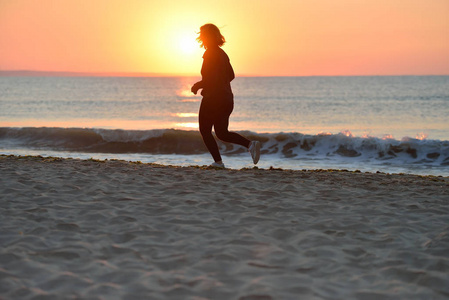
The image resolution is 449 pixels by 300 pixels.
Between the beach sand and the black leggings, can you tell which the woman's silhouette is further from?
the beach sand

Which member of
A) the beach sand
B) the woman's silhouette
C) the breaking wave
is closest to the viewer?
the beach sand

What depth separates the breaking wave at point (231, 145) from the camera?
1362 centimetres

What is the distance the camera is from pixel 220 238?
3988 mm

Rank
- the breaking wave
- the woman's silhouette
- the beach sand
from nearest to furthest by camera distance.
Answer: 1. the beach sand
2. the woman's silhouette
3. the breaking wave

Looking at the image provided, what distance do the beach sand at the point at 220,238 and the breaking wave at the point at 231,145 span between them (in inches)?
287

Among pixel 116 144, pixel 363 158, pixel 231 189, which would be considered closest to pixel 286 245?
pixel 231 189

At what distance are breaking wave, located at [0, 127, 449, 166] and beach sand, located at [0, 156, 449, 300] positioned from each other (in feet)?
23.9

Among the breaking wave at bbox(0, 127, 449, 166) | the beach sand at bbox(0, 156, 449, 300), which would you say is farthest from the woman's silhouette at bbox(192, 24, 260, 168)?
the breaking wave at bbox(0, 127, 449, 166)

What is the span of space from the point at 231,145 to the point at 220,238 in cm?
1059

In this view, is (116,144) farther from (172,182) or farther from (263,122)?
(263,122)

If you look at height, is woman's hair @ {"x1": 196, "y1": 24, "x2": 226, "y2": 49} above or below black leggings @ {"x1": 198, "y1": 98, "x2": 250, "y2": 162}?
above

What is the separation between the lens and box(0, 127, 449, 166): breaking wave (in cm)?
1362

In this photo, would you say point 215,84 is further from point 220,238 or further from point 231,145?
point 231,145

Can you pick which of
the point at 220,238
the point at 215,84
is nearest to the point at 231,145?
the point at 215,84
